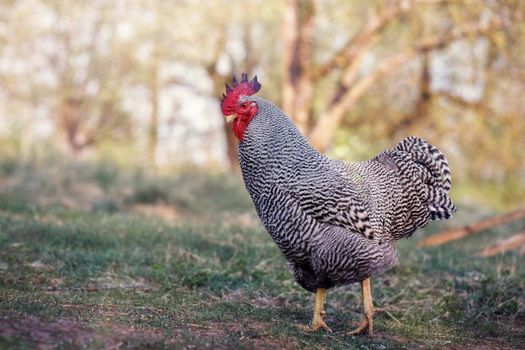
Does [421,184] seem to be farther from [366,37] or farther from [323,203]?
[366,37]

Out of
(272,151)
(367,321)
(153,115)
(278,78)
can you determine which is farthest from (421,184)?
(153,115)

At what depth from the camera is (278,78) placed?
2558 cm

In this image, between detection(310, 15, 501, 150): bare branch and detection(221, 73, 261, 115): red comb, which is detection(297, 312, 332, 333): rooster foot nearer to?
detection(221, 73, 261, 115): red comb

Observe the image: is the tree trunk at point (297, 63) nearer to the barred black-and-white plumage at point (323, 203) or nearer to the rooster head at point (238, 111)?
the barred black-and-white plumage at point (323, 203)

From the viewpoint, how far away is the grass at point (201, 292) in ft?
16.3

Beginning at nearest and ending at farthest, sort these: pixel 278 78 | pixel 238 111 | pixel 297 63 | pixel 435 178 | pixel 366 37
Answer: pixel 238 111 < pixel 435 178 < pixel 366 37 < pixel 297 63 < pixel 278 78

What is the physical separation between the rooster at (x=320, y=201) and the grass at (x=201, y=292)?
57cm

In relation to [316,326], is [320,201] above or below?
above

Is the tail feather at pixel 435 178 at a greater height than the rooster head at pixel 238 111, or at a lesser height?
lesser

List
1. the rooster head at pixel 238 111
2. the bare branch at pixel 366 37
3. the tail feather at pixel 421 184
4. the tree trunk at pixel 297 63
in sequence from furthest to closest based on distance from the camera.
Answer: the tree trunk at pixel 297 63, the bare branch at pixel 366 37, the tail feather at pixel 421 184, the rooster head at pixel 238 111

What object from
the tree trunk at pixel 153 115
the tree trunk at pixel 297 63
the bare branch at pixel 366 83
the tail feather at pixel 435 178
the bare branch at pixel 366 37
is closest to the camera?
the tail feather at pixel 435 178

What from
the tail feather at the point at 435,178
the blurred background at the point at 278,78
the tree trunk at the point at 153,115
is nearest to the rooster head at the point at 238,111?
the tail feather at the point at 435,178

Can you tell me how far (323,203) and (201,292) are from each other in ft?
6.17

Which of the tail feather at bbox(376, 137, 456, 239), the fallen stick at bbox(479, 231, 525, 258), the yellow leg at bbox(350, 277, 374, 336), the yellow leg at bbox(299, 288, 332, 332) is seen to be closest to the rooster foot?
the yellow leg at bbox(299, 288, 332, 332)
